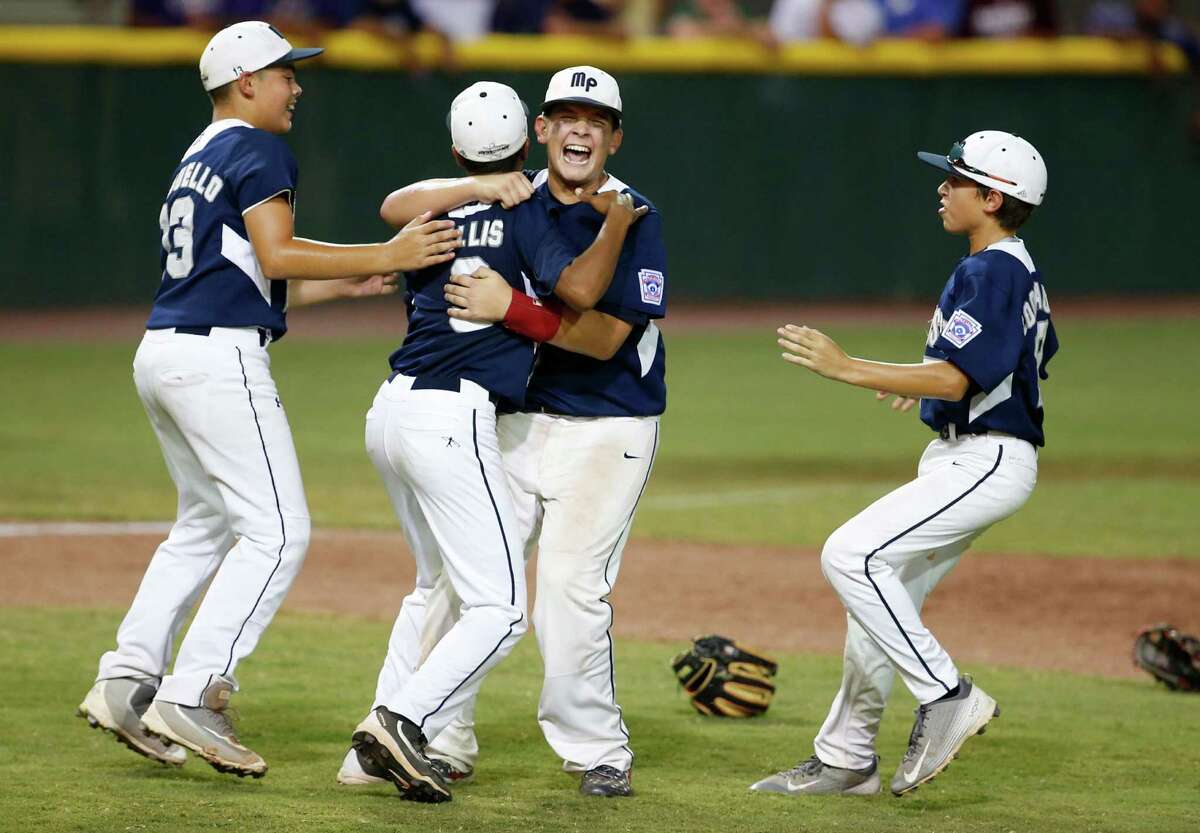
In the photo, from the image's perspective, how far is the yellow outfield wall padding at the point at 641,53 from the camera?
18.1 metres

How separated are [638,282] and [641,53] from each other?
15567 millimetres

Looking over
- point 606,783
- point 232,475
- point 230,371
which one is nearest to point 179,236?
point 230,371

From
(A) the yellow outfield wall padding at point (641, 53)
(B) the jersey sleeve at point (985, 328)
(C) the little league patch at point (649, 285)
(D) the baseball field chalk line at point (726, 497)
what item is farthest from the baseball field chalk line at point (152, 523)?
(A) the yellow outfield wall padding at point (641, 53)

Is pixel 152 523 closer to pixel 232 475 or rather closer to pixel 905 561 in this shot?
pixel 232 475

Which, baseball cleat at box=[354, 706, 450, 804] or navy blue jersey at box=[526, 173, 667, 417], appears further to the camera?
navy blue jersey at box=[526, 173, 667, 417]

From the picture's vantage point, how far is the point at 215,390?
5168mm

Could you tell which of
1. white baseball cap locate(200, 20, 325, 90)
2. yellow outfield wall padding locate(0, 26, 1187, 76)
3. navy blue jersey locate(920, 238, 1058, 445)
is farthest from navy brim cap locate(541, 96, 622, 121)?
yellow outfield wall padding locate(0, 26, 1187, 76)

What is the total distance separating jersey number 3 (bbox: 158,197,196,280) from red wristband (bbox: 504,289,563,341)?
3.16 feet

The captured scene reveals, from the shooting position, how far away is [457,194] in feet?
16.7

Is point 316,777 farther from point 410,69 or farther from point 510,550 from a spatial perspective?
point 410,69

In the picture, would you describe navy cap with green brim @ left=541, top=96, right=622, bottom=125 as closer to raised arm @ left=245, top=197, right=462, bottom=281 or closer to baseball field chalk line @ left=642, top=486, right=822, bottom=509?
raised arm @ left=245, top=197, right=462, bottom=281

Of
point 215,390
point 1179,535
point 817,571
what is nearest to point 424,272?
point 215,390

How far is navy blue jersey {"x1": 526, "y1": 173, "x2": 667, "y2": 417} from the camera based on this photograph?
5.12 meters

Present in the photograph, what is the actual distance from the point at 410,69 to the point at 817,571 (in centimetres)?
1128
